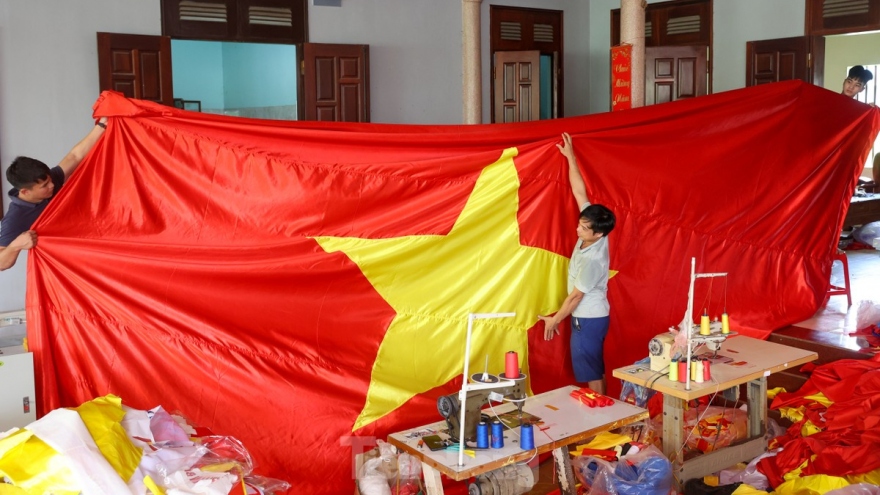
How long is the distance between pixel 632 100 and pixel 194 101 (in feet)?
17.5

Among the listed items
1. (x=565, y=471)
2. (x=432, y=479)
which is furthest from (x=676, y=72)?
(x=432, y=479)

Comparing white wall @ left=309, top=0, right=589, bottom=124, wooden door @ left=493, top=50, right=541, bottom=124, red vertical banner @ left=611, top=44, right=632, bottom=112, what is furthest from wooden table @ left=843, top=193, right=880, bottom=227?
white wall @ left=309, top=0, right=589, bottom=124

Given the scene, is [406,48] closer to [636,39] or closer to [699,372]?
[636,39]

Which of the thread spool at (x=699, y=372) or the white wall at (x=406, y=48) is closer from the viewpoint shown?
the thread spool at (x=699, y=372)

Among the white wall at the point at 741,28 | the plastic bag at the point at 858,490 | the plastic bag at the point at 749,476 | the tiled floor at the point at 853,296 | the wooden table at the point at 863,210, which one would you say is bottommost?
the plastic bag at the point at 749,476

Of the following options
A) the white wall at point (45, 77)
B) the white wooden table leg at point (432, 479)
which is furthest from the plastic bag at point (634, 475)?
the white wall at point (45, 77)

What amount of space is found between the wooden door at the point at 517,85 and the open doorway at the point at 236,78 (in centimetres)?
214

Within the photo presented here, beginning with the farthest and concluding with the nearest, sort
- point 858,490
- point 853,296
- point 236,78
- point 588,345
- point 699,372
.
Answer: point 236,78
point 853,296
point 588,345
point 699,372
point 858,490

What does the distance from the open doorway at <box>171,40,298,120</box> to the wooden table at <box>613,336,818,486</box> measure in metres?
5.79

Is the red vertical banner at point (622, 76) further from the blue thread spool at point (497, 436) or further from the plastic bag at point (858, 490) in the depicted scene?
the blue thread spool at point (497, 436)

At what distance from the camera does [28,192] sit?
3.40m

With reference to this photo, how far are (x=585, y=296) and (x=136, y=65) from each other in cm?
396

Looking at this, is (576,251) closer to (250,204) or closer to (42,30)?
(250,204)

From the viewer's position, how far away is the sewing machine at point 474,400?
3.06 meters
